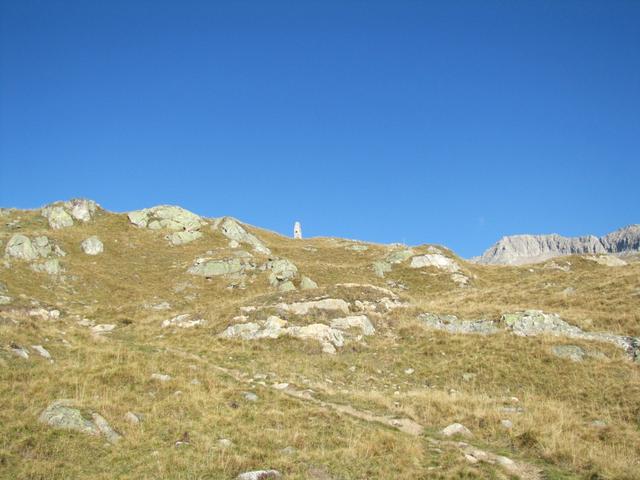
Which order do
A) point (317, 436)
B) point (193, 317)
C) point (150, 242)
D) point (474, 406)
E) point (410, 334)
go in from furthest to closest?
point (150, 242)
point (193, 317)
point (410, 334)
point (474, 406)
point (317, 436)

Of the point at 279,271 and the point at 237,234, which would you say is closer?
the point at 279,271

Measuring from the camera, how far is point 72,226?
217 ft

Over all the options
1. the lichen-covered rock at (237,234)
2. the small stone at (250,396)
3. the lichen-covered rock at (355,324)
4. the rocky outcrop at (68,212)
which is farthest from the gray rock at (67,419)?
the rocky outcrop at (68,212)

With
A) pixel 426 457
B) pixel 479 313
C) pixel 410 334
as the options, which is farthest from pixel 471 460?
pixel 479 313

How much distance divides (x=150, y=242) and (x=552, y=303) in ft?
169

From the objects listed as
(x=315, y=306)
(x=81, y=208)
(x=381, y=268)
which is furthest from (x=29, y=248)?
(x=381, y=268)

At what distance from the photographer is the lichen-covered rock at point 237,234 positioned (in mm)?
70000

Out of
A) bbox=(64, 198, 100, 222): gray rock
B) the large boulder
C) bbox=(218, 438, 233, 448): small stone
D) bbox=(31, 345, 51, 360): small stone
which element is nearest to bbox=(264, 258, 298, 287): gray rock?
the large boulder

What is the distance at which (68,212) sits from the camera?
68438mm

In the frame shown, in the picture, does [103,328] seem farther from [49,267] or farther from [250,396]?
→ [250,396]

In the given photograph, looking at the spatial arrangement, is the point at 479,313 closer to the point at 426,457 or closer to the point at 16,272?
the point at 426,457

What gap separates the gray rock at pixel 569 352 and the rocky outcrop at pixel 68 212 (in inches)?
2524

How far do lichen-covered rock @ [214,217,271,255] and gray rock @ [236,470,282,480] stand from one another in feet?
188

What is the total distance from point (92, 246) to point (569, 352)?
177ft
